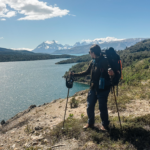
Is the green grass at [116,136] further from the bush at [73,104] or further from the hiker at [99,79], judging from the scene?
the bush at [73,104]

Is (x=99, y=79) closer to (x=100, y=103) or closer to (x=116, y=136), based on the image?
(x=100, y=103)

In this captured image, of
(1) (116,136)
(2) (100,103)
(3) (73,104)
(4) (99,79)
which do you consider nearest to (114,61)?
(4) (99,79)

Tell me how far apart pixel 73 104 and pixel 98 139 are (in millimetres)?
6151

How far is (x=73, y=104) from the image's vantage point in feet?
32.6

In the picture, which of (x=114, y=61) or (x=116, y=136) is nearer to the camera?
Answer: (x=114, y=61)

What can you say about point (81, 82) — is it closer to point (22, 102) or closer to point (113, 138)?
point (22, 102)

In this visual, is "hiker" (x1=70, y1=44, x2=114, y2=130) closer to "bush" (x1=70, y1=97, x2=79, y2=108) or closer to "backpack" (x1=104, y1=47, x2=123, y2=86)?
"backpack" (x1=104, y1=47, x2=123, y2=86)

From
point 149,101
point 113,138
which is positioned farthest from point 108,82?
point 149,101

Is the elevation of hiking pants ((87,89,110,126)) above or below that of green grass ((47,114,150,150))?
above

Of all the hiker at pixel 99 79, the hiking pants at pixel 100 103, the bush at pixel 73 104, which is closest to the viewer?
the hiker at pixel 99 79

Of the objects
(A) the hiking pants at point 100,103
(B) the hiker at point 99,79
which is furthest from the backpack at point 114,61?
(A) the hiking pants at point 100,103

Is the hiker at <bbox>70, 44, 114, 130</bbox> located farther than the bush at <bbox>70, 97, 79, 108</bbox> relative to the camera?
No

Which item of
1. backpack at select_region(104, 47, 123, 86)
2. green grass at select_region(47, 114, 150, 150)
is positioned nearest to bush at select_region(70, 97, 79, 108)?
green grass at select_region(47, 114, 150, 150)

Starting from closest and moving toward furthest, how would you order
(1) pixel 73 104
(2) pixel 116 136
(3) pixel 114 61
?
(3) pixel 114 61 < (2) pixel 116 136 < (1) pixel 73 104
